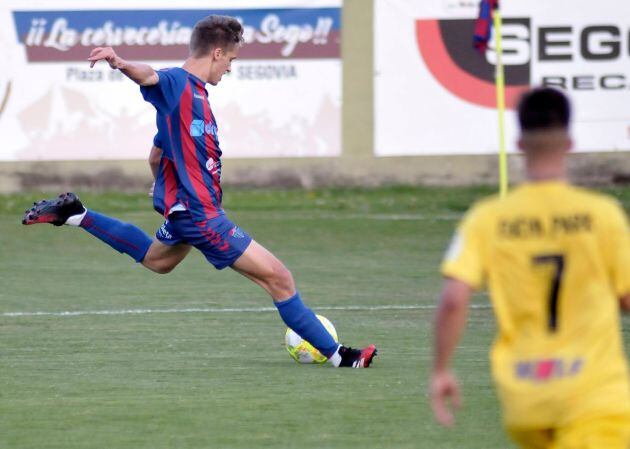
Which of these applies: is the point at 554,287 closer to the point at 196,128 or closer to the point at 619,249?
the point at 619,249

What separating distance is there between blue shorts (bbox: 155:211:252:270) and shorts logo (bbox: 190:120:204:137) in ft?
1.51

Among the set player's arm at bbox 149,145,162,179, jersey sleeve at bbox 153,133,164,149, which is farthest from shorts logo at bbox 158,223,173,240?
jersey sleeve at bbox 153,133,164,149

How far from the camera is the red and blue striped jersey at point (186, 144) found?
875cm

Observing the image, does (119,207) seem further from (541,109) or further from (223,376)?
(541,109)

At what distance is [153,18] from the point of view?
64.6 feet

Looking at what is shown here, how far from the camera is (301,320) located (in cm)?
877

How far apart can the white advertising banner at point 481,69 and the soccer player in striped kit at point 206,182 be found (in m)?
11.2

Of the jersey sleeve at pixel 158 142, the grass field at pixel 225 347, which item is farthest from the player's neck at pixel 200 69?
the grass field at pixel 225 347

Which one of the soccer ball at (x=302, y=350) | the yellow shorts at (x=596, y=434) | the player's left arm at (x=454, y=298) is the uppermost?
the player's left arm at (x=454, y=298)

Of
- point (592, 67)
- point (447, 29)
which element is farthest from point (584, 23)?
point (447, 29)

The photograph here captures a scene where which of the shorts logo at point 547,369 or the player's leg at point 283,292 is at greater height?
the shorts logo at point 547,369

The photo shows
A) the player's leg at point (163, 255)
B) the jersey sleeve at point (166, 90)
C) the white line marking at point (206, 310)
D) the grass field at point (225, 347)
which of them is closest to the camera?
the grass field at point (225, 347)

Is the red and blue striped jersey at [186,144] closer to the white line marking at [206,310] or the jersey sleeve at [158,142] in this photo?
the jersey sleeve at [158,142]

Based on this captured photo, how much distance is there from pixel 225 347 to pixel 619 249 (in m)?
5.70
